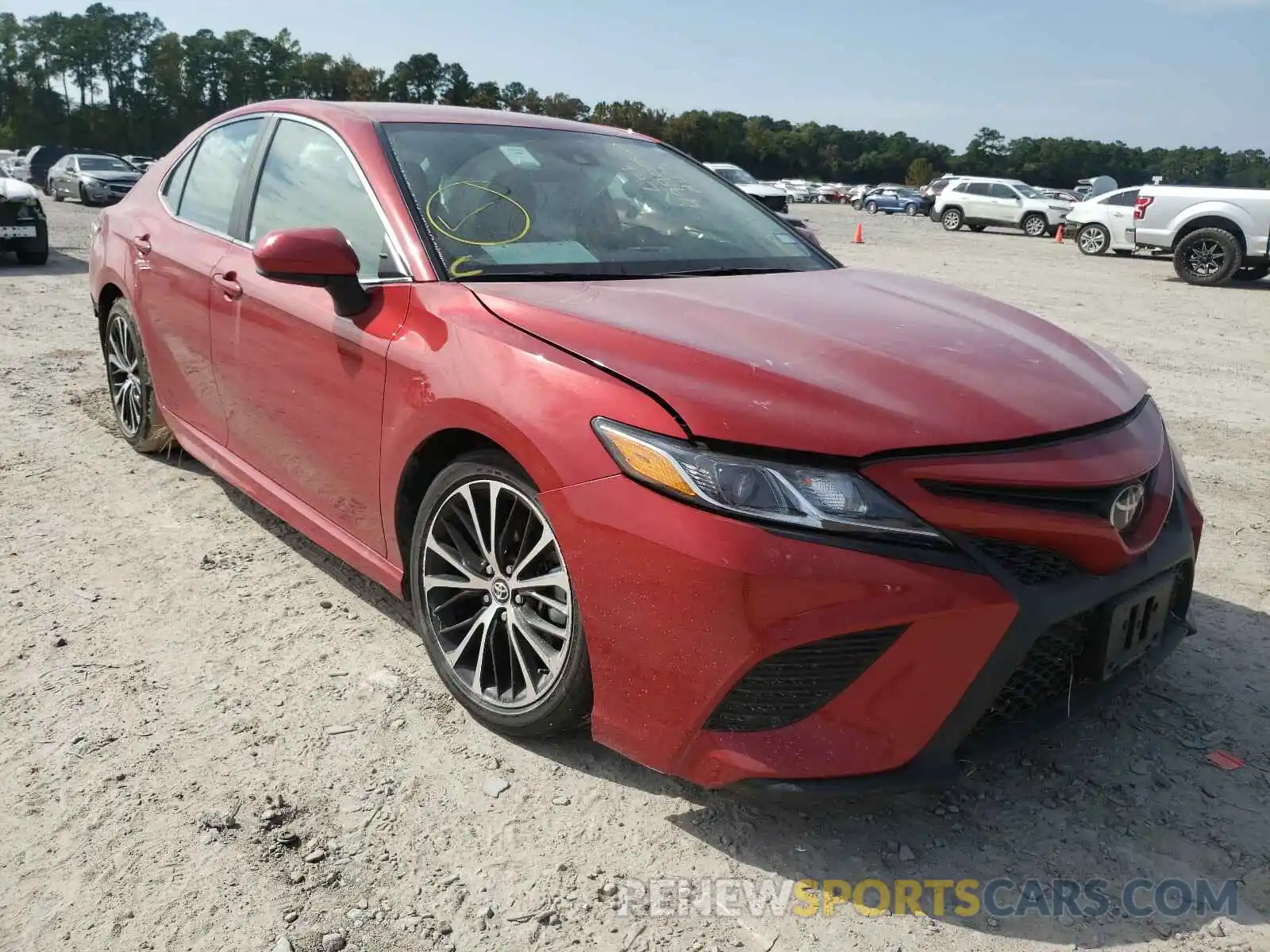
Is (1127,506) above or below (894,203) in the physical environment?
below

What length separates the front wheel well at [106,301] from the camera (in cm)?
461

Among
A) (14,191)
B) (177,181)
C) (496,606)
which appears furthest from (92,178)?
(496,606)

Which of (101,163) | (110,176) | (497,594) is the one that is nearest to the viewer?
(497,594)

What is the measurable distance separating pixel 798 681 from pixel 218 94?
109 m

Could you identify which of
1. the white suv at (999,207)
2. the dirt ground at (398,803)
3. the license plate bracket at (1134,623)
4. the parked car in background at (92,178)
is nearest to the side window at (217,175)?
the dirt ground at (398,803)

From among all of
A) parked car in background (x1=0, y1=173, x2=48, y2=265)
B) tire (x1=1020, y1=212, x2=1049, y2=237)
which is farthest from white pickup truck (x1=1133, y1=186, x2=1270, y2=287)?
parked car in background (x1=0, y1=173, x2=48, y2=265)

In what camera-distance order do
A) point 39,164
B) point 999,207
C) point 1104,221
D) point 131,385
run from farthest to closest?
point 39,164
point 999,207
point 1104,221
point 131,385

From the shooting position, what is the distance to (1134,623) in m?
2.18

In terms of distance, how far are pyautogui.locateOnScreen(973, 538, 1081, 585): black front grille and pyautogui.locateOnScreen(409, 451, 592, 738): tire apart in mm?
888

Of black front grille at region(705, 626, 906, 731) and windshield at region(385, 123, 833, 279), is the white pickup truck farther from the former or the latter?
black front grille at region(705, 626, 906, 731)

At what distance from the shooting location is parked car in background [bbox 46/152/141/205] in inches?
1003

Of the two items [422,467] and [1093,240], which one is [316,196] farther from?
[1093,240]

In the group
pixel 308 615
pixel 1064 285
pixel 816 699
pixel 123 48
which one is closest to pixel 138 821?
pixel 308 615

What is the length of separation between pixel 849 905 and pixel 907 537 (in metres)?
0.78
